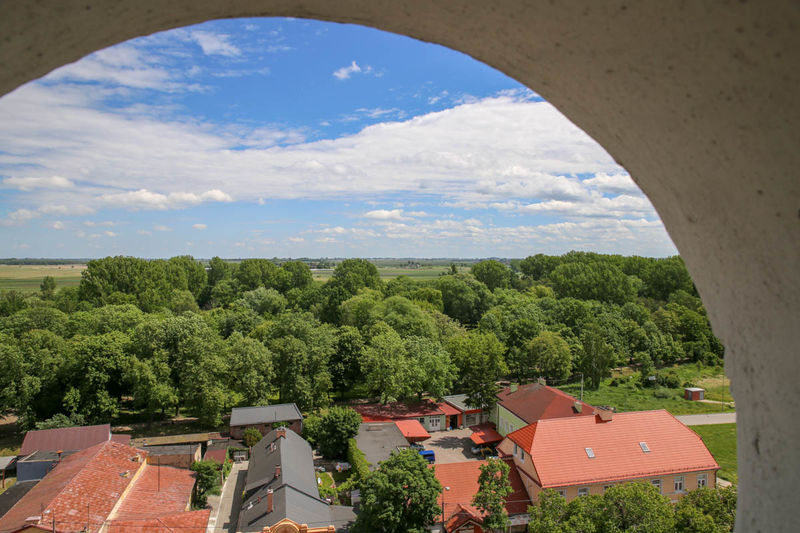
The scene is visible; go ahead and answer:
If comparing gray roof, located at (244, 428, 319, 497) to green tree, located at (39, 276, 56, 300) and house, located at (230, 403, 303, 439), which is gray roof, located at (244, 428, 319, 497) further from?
green tree, located at (39, 276, 56, 300)

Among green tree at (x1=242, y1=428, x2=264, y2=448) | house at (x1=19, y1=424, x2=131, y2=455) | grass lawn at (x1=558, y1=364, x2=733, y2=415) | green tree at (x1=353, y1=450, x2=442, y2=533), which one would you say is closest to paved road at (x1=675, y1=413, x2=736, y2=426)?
grass lawn at (x1=558, y1=364, x2=733, y2=415)

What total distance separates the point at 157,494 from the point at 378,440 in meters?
9.88

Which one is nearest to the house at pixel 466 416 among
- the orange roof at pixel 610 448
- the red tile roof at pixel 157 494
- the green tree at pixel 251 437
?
the orange roof at pixel 610 448

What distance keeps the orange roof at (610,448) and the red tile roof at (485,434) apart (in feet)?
17.0

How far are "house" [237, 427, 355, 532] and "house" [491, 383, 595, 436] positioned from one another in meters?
10.6

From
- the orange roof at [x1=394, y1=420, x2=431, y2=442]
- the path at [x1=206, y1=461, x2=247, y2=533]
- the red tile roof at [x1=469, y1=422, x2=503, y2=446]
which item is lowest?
the path at [x1=206, y1=461, x2=247, y2=533]

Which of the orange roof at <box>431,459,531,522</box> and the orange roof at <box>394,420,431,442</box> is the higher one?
the orange roof at <box>431,459,531,522</box>

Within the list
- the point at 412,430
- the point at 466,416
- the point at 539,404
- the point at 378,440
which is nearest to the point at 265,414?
the point at 378,440

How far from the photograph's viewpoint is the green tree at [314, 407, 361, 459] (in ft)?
75.9

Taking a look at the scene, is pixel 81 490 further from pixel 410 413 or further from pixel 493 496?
pixel 410 413

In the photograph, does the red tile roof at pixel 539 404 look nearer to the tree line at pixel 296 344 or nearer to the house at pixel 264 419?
the tree line at pixel 296 344

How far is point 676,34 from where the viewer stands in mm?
1448

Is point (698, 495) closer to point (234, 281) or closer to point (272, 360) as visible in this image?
point (272, 360)

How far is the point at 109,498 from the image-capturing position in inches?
597
